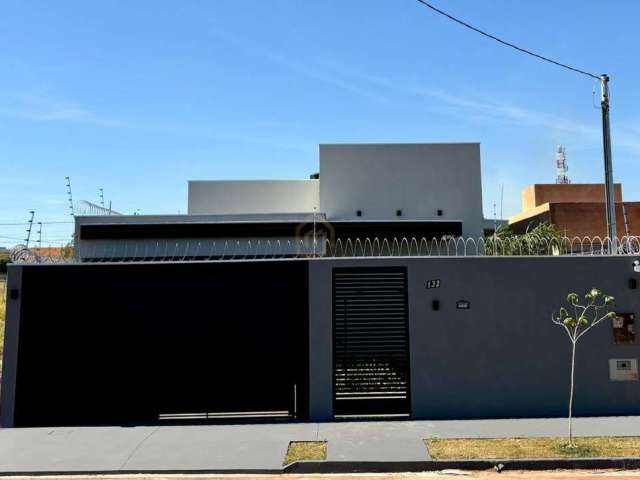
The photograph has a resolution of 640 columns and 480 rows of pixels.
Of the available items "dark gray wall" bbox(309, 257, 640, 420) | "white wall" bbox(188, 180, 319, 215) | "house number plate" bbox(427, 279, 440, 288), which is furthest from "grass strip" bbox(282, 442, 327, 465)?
"white wall" bbox(188, 180, 319, 215)

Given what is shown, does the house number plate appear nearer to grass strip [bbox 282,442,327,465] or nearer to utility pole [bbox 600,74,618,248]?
grass strip [bbox 282,442,327,465]

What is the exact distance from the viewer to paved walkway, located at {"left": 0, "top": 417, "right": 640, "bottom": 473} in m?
7.80

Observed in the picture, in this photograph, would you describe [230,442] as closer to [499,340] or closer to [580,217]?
[499,340]

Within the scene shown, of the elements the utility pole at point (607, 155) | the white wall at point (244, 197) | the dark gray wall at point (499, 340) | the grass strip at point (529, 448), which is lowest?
the grass strip at point (529, 448)

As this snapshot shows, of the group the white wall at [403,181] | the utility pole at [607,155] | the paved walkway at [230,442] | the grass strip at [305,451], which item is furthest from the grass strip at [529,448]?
the white wall at [403,181]

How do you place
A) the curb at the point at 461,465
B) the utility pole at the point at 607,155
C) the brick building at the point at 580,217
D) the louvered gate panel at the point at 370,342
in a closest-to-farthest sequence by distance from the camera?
the curb at the point at 461,465
the louvered gate panel at the point at 370,342
the utility pole at the point at 607,155
the brick building at the point at 580,217

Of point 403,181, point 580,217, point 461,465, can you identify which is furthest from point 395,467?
point 580,217

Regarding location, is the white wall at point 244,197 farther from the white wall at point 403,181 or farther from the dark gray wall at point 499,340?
the dark gray wall at point 499,340

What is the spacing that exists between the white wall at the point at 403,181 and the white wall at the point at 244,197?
2.39 m

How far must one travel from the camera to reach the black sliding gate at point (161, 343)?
1016 centimetres

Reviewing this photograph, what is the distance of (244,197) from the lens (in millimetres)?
31906

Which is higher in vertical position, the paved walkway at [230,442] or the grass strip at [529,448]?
the grass strip at [529,448]

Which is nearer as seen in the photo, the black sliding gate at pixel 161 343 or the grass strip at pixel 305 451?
the grass strip at pixel 305 451

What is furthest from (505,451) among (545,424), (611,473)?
(545,424)
